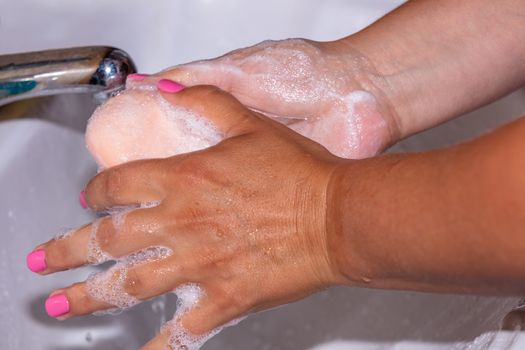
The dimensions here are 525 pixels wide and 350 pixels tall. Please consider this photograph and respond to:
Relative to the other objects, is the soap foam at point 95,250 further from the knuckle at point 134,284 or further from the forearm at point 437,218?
the forearm at point 437,218

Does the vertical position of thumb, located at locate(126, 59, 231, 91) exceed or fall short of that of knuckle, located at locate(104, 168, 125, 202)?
it exceeds it

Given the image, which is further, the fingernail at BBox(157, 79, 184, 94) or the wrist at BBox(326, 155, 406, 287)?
the fingernail at BBox(157, 79, 184, 94)

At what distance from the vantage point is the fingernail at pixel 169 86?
0.66 meters

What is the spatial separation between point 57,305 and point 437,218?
0.30m

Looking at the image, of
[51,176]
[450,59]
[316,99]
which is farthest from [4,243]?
[450,59]

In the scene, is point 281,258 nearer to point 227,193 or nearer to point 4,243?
point 227,193

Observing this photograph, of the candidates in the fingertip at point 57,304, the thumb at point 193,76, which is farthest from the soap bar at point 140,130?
the fingertip at point 57,304

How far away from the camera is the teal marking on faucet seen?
2.08 ft

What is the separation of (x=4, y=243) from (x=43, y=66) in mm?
206

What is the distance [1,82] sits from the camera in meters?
0.63

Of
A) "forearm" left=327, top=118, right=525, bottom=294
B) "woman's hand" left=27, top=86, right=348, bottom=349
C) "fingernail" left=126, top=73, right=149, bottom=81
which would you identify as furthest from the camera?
"fingernail" left=126, top=73, right=149, bottom=81

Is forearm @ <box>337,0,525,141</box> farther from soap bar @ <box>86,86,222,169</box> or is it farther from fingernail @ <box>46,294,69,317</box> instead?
fingernail @ <box>46,294,69,317</box>

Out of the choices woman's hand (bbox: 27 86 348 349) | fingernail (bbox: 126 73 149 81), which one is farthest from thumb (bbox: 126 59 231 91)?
woman's hand (bbox: 27 86 348 349)

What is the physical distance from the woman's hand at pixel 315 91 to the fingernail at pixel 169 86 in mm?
58
